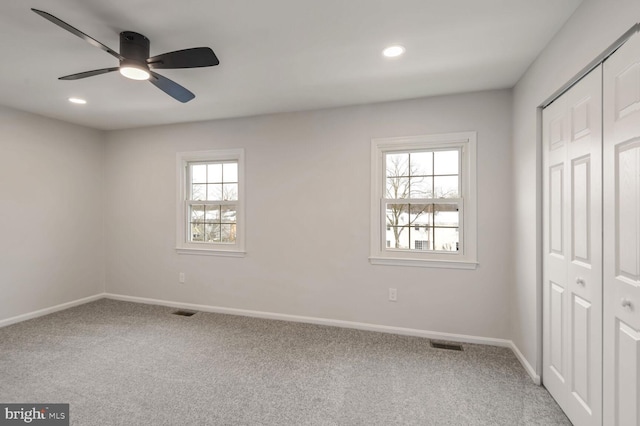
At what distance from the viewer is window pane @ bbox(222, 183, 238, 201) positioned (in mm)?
4113

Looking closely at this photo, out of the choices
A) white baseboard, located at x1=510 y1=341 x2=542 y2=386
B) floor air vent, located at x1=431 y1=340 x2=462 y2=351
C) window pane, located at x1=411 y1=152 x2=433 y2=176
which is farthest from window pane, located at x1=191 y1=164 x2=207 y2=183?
white baseboard, located at x1=510 y1=341 x2=542 y2=386

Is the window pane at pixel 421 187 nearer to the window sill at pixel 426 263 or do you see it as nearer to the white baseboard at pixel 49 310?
the window sill at pixel 426 263

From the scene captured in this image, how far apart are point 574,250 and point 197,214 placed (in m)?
4.06

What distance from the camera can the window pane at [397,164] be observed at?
11.2ft

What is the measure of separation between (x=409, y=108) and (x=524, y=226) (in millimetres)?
1588

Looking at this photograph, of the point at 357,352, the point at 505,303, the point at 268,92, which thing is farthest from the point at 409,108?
the point at 357,352

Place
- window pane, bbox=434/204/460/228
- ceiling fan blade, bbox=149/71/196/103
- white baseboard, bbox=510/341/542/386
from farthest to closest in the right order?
1. window pane, bbox=434/204/460/228
2. white baseboard, bbox=510/341/542/386
3. ceiling fan blade, bbox=149/71/196/103

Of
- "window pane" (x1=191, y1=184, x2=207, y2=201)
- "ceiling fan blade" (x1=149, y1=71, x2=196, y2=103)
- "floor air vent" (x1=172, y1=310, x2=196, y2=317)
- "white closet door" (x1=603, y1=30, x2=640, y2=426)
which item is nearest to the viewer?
"white closet door" (x1=603, y1=30, x2=640, y2=426)

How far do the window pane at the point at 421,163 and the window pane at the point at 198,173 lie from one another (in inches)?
108

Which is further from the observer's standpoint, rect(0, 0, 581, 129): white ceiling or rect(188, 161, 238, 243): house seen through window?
rect(188, 161, 238, 243): house seen through window

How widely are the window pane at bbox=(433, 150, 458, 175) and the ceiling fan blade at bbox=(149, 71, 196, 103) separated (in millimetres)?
2453

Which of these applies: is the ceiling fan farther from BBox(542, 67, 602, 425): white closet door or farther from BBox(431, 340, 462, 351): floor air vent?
BBox(431, 340, 462, 351): floor air vent

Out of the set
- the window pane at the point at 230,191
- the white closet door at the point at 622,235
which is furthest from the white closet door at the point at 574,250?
the window pane at the point at 230,191

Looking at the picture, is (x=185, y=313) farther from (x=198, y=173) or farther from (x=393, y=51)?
(x=393, y=51)
